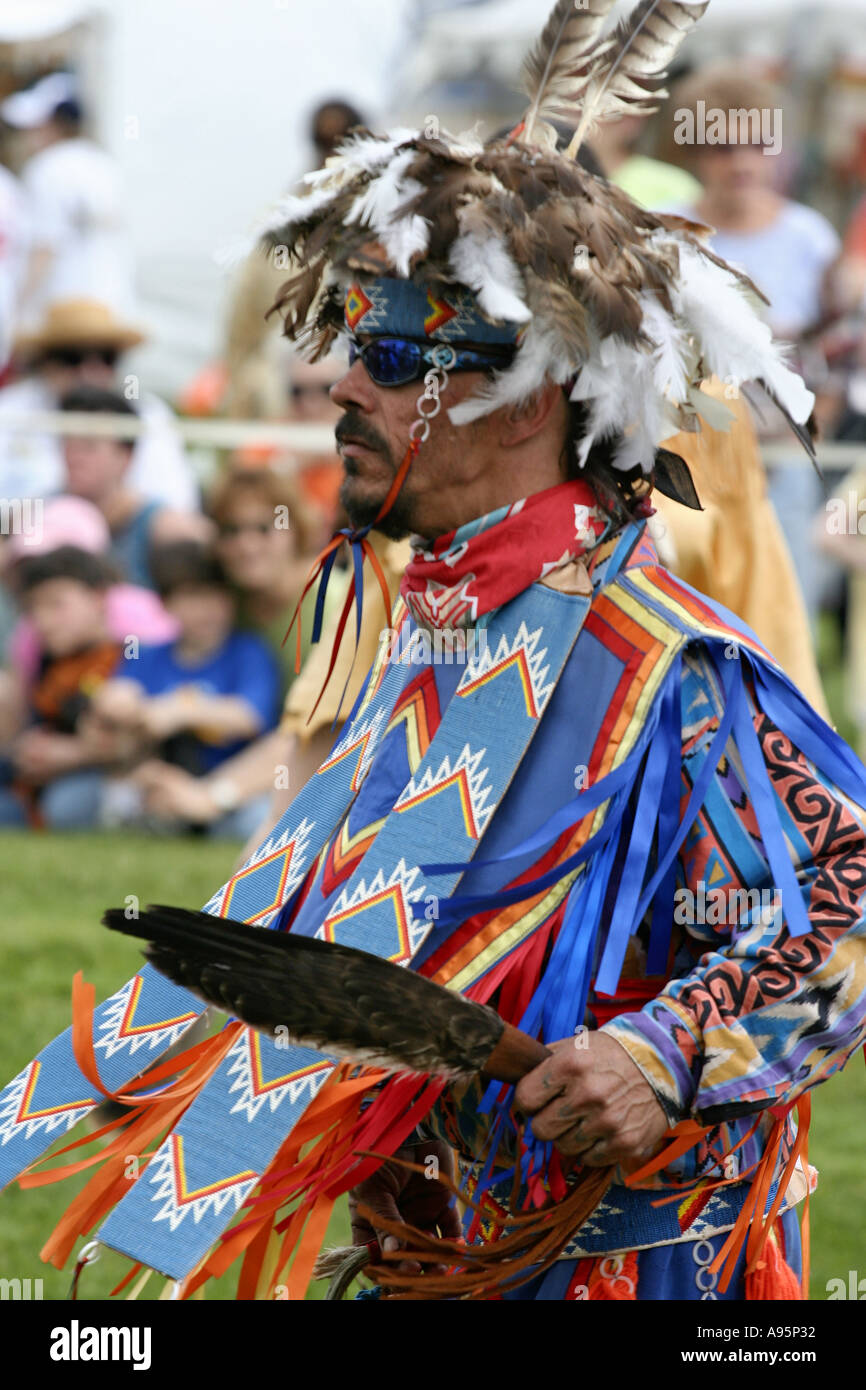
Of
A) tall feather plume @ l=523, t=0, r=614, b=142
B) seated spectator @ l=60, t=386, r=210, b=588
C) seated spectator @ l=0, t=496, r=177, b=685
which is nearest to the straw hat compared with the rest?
seated spectator @ l=60, t=386, r=210, b=588

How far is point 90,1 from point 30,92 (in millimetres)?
703

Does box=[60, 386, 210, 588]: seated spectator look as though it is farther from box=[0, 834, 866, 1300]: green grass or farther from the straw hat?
box=[0, 834, 866, 1300]: green grass

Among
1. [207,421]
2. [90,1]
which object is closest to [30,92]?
[90,1]

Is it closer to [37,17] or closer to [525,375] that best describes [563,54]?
[525,375]

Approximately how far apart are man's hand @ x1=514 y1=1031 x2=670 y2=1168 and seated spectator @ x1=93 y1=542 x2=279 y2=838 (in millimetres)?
5311

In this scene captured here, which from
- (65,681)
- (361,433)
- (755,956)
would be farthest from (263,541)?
(755,956)

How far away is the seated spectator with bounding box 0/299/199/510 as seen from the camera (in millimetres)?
8617

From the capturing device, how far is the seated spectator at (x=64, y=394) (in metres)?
8.62

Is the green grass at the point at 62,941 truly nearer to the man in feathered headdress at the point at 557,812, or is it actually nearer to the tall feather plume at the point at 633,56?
the man in feathered headdress at the point at 557,812

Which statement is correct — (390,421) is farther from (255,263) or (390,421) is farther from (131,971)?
(255,263)

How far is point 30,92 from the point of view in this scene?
12.5 meters

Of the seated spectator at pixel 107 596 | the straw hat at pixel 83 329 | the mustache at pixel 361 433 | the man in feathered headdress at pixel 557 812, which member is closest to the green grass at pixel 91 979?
the seated spectator at pixel 107 596

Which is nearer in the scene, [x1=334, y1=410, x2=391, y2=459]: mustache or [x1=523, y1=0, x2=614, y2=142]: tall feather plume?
[x1=334, y1=410, x2=391, y2=459]: mustache

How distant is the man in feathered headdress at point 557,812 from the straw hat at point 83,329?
6.52 metres
